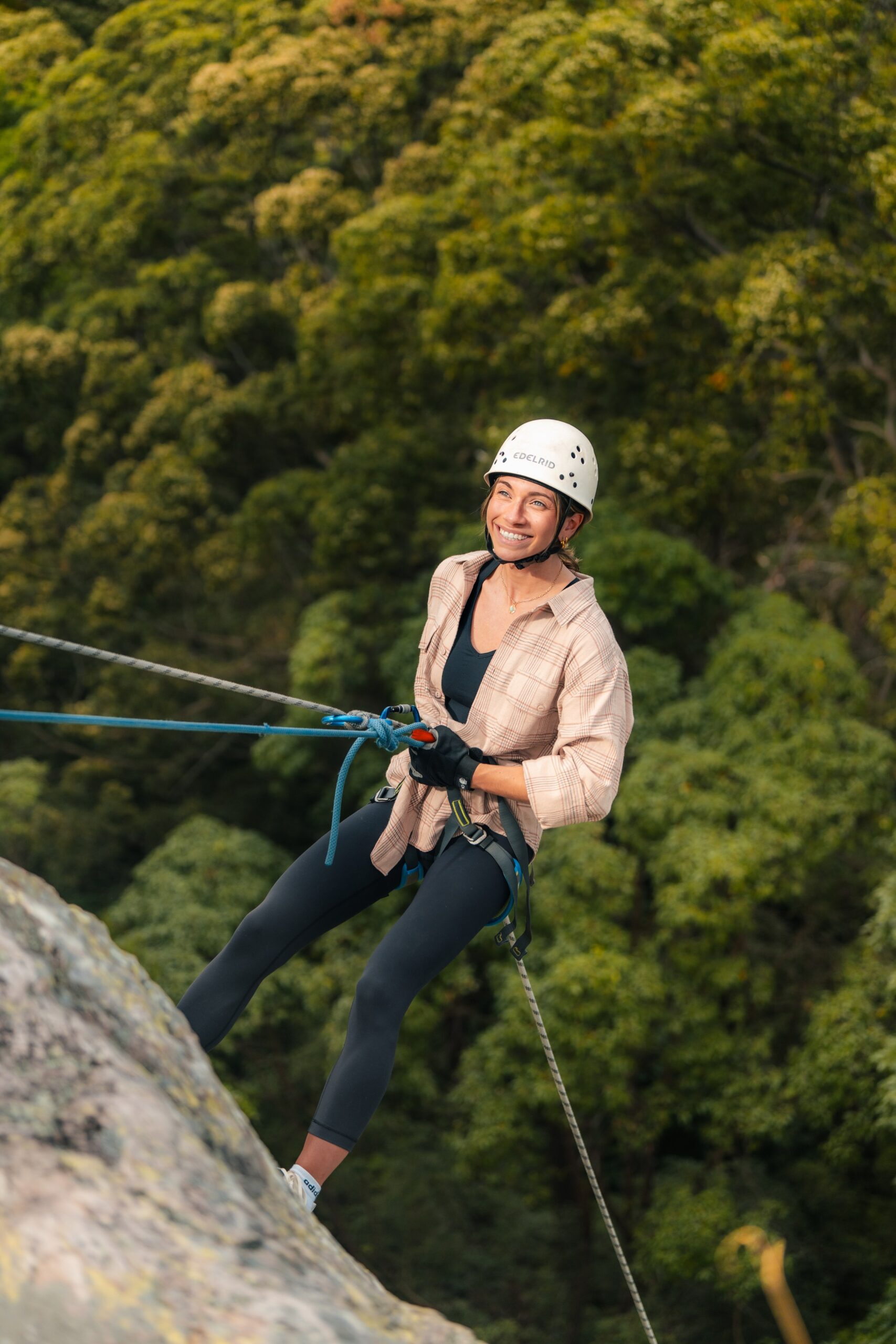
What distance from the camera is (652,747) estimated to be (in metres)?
9.62

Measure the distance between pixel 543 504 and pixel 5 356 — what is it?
49.8ft

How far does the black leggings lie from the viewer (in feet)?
6.80

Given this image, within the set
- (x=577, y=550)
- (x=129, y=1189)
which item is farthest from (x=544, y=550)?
(x=577, y=550)

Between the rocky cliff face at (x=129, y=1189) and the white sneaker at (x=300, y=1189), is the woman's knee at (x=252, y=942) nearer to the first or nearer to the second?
the white sneaker at (x=300, y=1189)

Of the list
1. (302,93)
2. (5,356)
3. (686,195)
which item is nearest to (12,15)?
(5,356)

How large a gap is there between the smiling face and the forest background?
705 centimetres

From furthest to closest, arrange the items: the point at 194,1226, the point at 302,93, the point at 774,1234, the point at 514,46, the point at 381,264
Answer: the point at 302,93, the point at 381,264, the point at 514,46, the point at 774,1234, the point at 194,1226

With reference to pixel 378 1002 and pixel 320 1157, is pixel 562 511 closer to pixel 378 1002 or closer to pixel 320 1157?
pixel 378 1002

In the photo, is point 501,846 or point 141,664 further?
point 501,846

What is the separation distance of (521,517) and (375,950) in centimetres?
77

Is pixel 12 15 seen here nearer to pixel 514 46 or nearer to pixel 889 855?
pixel 514 46

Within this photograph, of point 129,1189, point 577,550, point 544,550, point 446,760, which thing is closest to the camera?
point 129,1189

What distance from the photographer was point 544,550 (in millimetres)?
2312

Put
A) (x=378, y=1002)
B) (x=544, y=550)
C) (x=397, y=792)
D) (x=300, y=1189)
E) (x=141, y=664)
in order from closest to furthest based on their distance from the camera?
1. (x=141, y=664)
2. (x=300, y=1189)
3. (x=378, y=1002)
4. (x=544, y=550)
5. (x=397, y=792)
